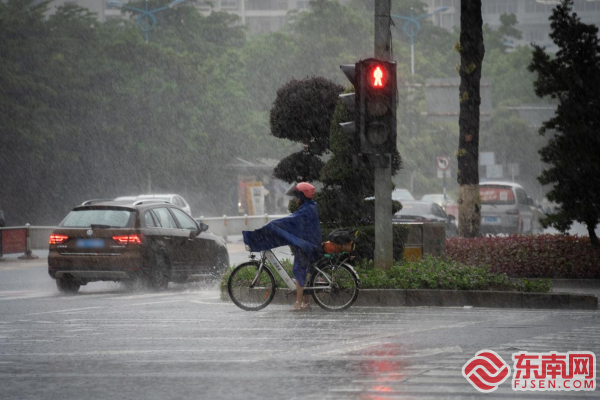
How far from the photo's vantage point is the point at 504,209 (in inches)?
1366

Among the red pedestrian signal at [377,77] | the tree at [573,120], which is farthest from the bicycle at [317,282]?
the tree at [573,120]

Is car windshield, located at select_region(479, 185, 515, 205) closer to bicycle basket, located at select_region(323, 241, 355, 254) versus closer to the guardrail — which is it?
the guardrail

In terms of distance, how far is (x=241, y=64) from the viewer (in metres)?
64.2

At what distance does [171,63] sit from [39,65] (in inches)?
366

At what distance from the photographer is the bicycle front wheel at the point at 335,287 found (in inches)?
564

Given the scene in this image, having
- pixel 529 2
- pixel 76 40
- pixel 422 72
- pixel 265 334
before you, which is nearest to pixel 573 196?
pixel 265 334

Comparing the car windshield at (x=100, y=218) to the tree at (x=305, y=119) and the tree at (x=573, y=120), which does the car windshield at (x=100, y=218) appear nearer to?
the tree at (x=305, y=119)

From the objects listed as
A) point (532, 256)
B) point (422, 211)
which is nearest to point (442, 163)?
point (422, 211)

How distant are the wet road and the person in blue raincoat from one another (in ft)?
1.82

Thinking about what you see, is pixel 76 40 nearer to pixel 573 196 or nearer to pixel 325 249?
pixel 573 196
